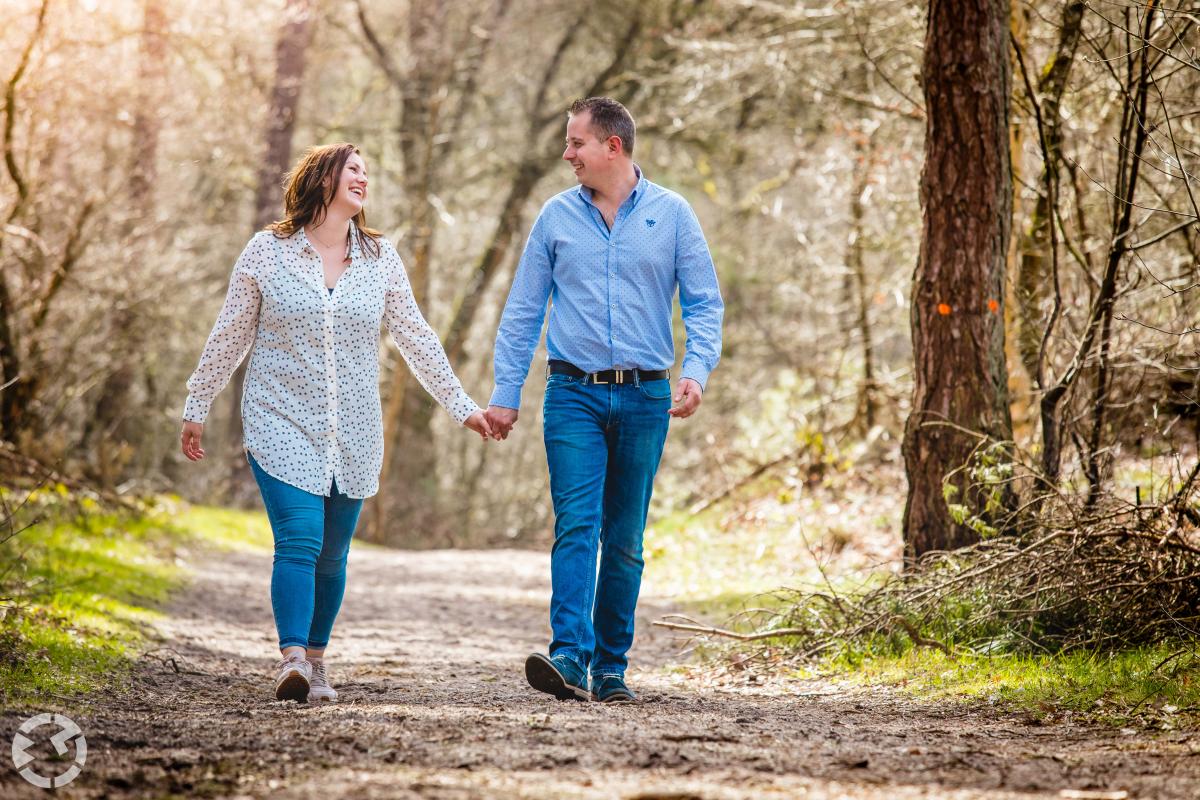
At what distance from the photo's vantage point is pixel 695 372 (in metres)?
5.12

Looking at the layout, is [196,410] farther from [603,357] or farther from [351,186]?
[603,357]

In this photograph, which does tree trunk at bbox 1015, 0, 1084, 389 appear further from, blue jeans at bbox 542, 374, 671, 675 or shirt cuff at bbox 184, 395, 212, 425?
shirt cuff at bbox 184, 395, 212, 425

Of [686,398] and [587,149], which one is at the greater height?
[587,149]

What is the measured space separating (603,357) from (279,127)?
15310 mm

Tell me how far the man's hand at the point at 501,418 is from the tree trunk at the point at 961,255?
2664 millimetres

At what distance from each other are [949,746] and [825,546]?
637cm

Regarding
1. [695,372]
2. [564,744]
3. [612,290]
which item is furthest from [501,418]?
[564,744]

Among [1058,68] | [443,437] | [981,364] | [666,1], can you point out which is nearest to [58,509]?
[981,364]

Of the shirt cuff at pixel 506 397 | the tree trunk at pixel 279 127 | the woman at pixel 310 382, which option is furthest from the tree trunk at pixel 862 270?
the tree trunk at pixel 279 127

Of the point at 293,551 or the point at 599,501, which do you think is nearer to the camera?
the point at 293,551

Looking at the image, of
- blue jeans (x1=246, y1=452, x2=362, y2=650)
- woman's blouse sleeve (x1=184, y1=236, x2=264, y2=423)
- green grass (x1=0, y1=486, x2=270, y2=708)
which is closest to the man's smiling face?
woman's blouse sleeve (x1=184, y1=236, x2=264, y2=423)

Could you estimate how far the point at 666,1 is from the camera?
19.1m

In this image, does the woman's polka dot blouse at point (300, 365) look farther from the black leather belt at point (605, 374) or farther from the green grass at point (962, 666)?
the green grass at point (962, 666)

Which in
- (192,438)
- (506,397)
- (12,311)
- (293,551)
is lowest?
(293,551)
